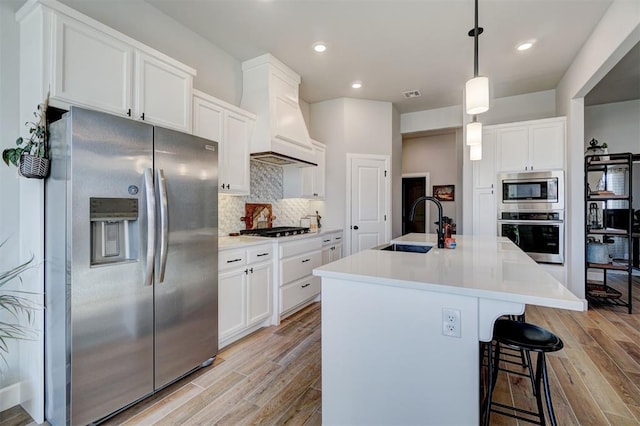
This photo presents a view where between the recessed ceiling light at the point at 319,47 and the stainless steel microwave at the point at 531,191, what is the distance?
291 centimetres

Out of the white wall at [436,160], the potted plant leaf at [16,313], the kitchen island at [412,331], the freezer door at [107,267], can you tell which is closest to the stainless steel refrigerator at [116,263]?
the freezer door at [107,267]

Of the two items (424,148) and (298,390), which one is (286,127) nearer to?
(298,390)

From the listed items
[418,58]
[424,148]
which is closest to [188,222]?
[418,58]

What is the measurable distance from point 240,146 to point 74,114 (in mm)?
1695

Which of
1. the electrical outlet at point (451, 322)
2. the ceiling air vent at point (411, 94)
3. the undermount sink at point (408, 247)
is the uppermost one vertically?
the ceiling air vent at point (411, 94)

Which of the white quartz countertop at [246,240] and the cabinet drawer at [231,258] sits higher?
the white quartz countertop at [246,240]

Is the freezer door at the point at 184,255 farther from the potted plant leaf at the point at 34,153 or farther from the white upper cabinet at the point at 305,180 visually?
the white upper cabinet at the point at 305,180

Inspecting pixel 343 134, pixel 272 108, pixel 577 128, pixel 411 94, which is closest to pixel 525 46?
pixel 577 128

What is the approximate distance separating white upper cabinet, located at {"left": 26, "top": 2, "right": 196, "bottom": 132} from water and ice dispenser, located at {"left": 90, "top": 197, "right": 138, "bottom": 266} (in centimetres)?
65

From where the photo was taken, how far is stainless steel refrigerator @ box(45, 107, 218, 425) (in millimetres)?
1616

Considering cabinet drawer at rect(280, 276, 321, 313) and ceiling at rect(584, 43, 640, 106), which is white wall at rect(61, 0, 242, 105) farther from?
ceiling at rect(584, 43, 640, 106)

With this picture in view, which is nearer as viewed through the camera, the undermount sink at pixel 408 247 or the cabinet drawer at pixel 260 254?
the undermount sink at pixel 408 247

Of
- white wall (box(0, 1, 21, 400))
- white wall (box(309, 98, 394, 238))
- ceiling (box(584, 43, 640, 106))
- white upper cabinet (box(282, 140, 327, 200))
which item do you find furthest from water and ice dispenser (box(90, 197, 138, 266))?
ceiling (box(584, 43, 640, 106))

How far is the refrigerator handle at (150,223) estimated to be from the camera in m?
1.87
